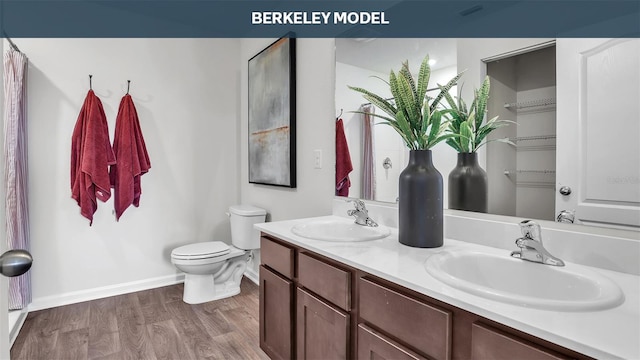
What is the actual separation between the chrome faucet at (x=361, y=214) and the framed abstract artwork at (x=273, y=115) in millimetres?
786

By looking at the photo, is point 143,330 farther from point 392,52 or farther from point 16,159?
point 392,52

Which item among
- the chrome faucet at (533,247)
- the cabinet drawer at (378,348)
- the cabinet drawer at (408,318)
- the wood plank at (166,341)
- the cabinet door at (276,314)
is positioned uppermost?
the chrome faucet at (533,247)

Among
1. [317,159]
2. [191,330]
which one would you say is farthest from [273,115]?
[191,330]

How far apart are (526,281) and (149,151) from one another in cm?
285

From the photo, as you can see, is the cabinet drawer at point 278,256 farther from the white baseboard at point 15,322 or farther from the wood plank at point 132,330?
the white baseboard at point 15,322

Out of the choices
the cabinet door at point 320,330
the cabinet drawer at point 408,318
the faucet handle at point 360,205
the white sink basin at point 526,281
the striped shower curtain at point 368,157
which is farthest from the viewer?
the striped shower curtain at point 368,157

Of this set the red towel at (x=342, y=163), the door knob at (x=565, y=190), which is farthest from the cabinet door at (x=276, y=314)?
the door knob at (x=565, y=190)

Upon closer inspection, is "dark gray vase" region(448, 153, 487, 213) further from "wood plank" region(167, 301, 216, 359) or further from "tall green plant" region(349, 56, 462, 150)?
"wood plank" region(167, 301, 216, 359)

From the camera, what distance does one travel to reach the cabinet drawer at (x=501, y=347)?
66cm

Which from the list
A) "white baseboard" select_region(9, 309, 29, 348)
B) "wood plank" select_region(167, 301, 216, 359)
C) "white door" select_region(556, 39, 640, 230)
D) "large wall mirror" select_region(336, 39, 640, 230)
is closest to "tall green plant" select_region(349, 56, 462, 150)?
"large wall mirror" select_region(336, 39, 640, 230)

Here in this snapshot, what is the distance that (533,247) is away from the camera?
102cm

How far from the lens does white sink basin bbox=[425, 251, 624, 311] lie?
731 millimetres
